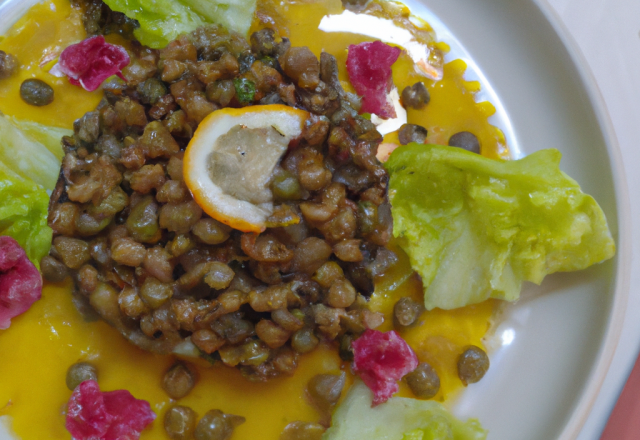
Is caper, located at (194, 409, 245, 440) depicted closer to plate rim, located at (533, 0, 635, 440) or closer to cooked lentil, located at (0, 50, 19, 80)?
plate rim, located at (533, 0, 635, 440)

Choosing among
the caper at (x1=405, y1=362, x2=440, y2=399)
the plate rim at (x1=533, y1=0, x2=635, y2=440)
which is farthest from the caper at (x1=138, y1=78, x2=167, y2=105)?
the plate rim at (x1=533, y1=0, x2=635, y2=440)

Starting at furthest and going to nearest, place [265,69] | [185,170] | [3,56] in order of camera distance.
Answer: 1. [3,56]
2. [265,69]
3. [185,170]

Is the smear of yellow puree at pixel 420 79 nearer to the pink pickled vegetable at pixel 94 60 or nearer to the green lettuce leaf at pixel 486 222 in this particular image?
the green lettuce leaf at pixel 486 222

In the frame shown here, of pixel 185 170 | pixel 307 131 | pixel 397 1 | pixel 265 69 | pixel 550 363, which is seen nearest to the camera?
pixel 185 170

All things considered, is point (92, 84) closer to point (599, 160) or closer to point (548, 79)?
point (548, 79)

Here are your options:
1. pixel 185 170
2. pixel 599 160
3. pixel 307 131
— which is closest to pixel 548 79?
pixel 599 160

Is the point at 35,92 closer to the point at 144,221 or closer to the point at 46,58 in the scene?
the point at 46,58

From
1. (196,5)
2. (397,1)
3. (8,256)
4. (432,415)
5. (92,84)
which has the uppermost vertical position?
(397,1)

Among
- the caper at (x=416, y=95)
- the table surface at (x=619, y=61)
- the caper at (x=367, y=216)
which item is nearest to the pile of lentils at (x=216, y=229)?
the caper at (x=367, y=216)

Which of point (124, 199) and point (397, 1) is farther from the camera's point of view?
point (397, 1)
